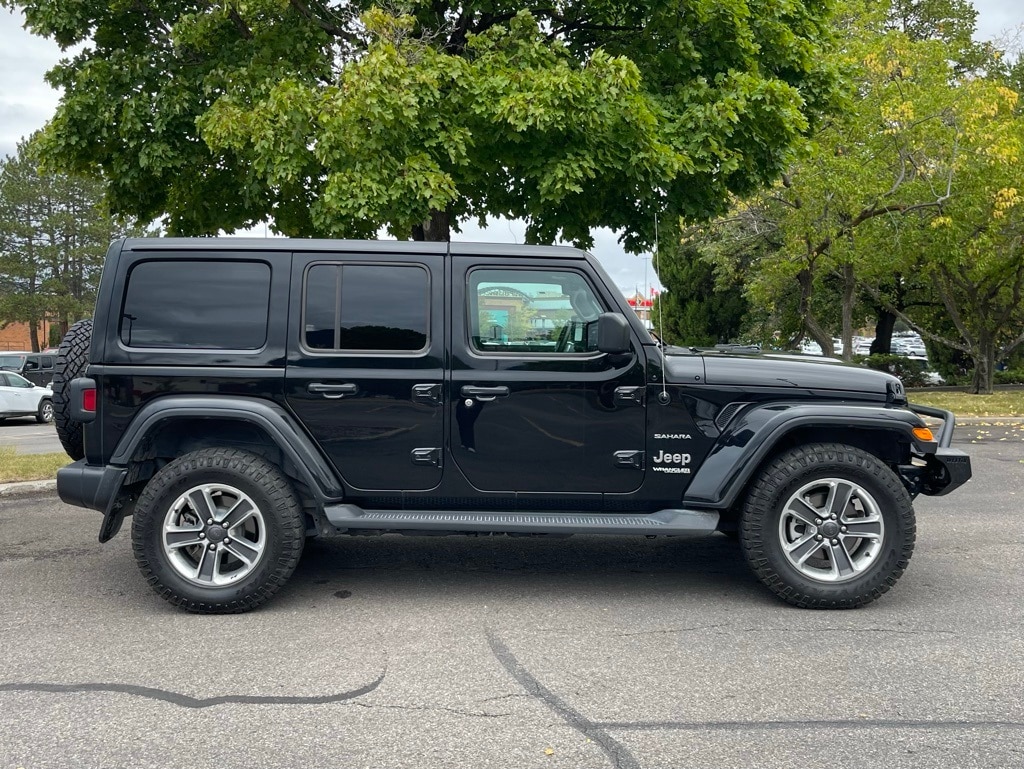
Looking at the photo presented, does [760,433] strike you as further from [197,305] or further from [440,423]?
[197,305]

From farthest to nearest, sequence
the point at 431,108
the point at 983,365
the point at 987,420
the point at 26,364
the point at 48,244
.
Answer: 1. the point at 48,244
2. the point at 26,364
3. the point at 983,365
4. the point at 987,420
5. the point at 431,108

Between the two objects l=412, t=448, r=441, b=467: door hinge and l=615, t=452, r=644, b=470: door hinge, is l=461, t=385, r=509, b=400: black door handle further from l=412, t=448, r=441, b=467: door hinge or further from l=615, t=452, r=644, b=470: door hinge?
l=615, t=452, r=644, b=470: door hinge

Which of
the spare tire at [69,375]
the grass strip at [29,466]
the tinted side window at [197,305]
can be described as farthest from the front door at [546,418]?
the grass strip at [29,466]

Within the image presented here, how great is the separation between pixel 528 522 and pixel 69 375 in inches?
113

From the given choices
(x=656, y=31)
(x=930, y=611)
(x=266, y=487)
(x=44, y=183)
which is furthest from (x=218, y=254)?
(x=44, y=183)

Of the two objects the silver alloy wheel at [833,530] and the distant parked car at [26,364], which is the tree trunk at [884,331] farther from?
the silver alloy wheel at [833,530]

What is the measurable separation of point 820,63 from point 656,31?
7.93 feet

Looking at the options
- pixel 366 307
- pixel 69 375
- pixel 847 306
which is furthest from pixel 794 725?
pixel 847 306

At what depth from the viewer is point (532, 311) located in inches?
197

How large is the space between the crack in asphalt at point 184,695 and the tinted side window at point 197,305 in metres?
1.91

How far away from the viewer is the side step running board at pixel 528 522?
4723mm

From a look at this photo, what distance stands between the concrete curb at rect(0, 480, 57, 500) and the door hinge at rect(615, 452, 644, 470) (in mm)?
5778

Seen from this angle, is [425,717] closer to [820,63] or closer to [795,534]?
[795,534]

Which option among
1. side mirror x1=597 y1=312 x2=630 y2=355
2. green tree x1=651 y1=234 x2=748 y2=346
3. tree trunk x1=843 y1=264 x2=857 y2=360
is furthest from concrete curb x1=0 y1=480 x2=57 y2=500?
green tree x1=651 y1=234 x2=748 y2=346
